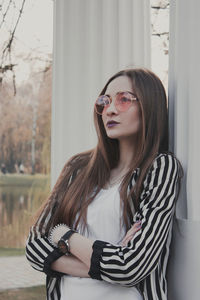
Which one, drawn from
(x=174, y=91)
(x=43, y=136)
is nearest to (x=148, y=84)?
(x=174, y=91)

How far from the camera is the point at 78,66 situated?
2436 mm

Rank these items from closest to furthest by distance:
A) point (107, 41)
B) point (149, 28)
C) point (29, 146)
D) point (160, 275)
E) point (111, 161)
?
point (160, 275) → point (111, 161) → point (149, 28) → point (107, 41) → point (29, 146)

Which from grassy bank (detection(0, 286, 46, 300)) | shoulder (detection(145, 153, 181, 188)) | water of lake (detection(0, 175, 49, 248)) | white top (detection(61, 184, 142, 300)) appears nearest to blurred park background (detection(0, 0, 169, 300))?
water of lake (detection(0, 175, 49, 248))

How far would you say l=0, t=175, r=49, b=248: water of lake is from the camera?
10.2ft

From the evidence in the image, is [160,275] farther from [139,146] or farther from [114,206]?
[139,146]

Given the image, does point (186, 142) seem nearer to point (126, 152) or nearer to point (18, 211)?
point (126, 152)

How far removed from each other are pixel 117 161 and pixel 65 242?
0.40 metres

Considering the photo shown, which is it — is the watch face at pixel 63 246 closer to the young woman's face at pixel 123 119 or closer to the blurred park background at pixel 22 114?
the young woman's face at pixel 123 119

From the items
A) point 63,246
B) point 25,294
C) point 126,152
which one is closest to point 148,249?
point 63,246

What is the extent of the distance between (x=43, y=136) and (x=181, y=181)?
173 cm

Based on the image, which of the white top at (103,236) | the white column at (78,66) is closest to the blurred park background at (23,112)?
Answer: the white column at (78,66)

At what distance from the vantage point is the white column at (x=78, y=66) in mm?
2264

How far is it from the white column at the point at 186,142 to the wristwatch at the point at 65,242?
1.20 feet

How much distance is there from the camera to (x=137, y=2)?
6.71ft
